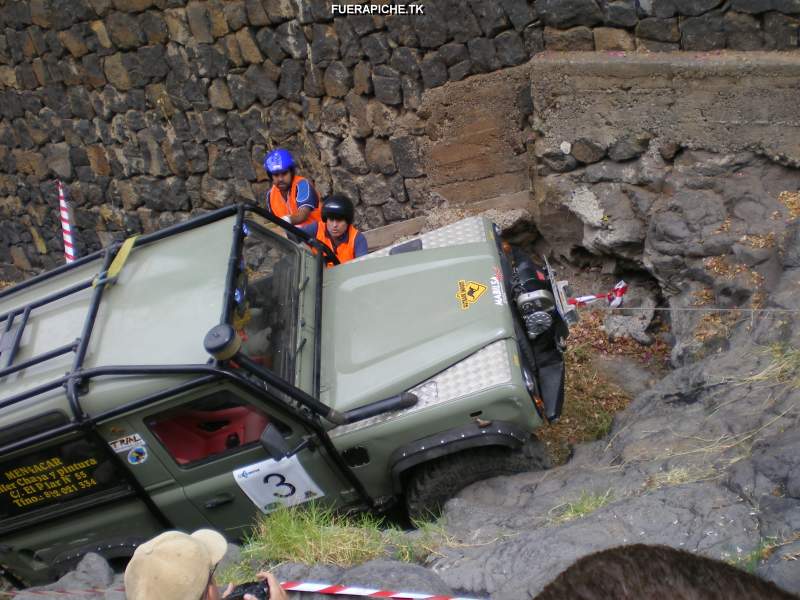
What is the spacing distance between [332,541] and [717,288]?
10.7ft

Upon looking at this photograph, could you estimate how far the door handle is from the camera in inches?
171

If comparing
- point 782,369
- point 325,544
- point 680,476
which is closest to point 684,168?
point 782,369

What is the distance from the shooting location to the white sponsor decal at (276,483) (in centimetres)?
422

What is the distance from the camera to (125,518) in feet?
14.6

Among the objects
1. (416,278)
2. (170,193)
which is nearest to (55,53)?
(170,193)

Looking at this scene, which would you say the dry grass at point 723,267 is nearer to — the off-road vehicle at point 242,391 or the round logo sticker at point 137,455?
the off-road vehicle at point 242,391

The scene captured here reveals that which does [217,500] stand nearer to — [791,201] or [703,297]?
[703,297]

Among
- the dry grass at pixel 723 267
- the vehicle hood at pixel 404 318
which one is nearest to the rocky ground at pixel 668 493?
the dry grass at pixel 723 267

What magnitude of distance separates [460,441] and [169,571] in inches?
79.7

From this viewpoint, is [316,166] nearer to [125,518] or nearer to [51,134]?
[51,134]

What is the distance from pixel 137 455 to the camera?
4.18m

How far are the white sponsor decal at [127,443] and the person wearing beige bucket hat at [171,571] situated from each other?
1.79 m

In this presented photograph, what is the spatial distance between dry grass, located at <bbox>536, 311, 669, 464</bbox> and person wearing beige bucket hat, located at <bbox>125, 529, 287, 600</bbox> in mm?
2967

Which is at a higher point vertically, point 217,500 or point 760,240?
point 217,500
